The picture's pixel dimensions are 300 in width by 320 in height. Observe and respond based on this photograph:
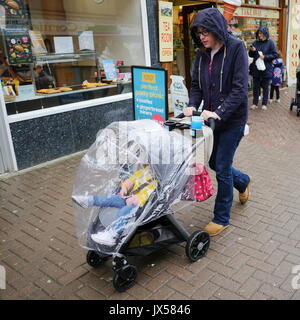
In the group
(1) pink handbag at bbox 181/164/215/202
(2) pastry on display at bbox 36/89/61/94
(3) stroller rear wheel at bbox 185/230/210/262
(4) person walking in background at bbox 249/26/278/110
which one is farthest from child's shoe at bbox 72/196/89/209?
(4) person walking in background at bbox 249/26/278/110

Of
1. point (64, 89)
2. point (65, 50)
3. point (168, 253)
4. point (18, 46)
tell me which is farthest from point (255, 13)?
point (168, 253)

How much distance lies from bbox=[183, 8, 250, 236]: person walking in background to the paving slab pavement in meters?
0.42

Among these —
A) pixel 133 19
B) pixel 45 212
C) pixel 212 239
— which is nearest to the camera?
pixel 212 239

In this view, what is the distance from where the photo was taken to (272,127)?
24.8 feet

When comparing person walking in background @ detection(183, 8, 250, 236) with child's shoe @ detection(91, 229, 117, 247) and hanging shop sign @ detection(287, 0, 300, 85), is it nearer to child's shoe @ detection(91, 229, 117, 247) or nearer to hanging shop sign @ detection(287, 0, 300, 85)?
child's shoe @ detection(91, 229, 117, 247)

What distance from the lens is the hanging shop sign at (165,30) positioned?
23.4ft

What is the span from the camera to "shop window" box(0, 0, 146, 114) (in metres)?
5.61

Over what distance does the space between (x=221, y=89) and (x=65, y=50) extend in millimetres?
4045

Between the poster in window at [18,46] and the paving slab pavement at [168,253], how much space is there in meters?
1.90

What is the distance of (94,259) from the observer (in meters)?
3.12

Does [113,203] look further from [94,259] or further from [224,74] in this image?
[224,74]

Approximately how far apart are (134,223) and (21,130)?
340 centimetres
